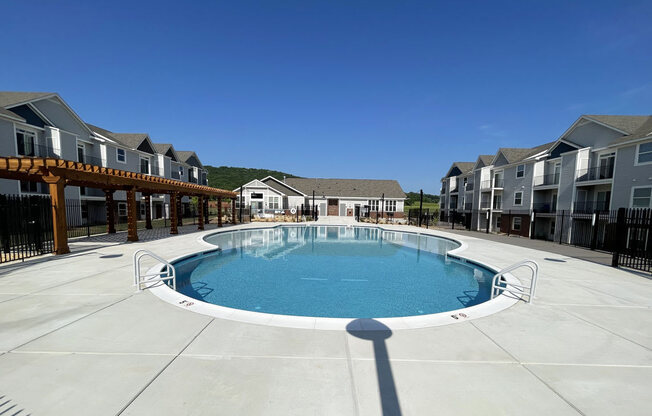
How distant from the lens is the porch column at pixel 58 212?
9820mm

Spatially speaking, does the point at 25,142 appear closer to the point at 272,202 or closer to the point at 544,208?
the point at 272,202

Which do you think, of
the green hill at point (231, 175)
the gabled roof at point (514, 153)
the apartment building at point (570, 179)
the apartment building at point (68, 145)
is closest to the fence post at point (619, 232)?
the apartment building at point (570, 179)

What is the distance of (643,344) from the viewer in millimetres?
4141

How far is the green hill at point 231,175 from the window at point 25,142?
1795 inches

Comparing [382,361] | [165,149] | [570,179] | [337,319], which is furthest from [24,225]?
[570,179]

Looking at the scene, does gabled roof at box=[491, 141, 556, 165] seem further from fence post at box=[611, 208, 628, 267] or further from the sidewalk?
fence post at box=[611, 208, 628, 267]

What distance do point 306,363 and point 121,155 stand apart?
3294cm

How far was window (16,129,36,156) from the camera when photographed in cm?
1762

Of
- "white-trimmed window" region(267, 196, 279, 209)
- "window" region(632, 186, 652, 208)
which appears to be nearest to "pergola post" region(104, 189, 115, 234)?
"white-trimmed window" region(267, 196, 279, 209)

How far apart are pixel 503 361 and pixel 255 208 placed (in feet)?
113

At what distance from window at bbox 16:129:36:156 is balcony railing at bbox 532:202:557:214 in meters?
41.0

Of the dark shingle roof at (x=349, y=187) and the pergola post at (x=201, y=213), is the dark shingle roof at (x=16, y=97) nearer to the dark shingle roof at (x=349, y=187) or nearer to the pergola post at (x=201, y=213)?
the pergola post at (x=201, y=213)

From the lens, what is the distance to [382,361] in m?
3.45

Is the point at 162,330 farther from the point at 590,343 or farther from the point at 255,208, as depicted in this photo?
the point at 255,208
